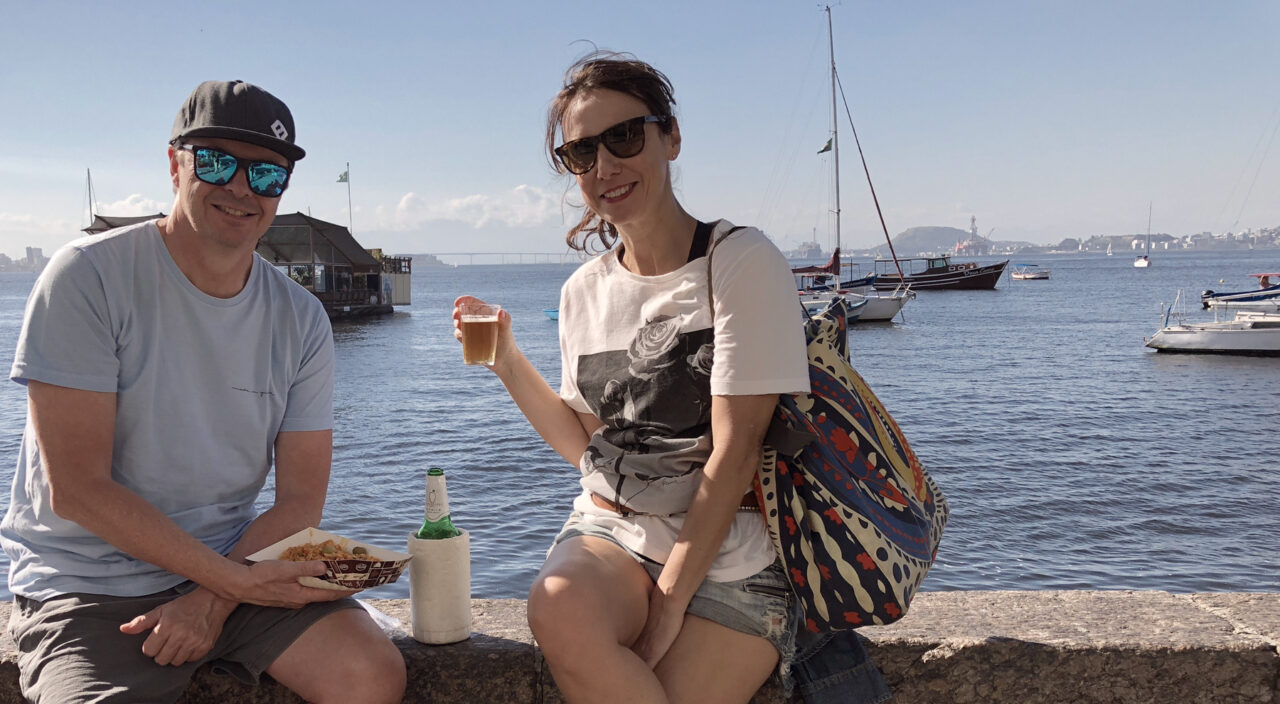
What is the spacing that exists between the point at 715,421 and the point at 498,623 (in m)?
0.90

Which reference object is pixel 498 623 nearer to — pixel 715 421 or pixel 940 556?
pixel 715 421

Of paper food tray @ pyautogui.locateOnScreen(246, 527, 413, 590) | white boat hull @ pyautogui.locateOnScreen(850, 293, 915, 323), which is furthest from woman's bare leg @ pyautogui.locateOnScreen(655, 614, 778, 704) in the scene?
white boat hull @ pyautogui.locateOnScreen(850, 293, 915, 323)

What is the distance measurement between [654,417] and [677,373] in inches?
5.1

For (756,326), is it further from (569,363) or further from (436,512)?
(436,512)

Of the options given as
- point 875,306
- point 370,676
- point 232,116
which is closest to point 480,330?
point 232,116

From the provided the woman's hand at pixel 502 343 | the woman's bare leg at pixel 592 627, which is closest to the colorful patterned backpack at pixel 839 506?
the woman's bare leg at pixel 592 627

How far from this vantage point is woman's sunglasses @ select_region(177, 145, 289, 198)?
2.39 meters

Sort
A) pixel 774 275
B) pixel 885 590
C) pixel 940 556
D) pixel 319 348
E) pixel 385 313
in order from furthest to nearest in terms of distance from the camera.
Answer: pixel 385 313 → pixel 940 556 → pixel 319 348 → pixel 774 275 → pixel 885 590

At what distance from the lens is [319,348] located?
2686 millimetres

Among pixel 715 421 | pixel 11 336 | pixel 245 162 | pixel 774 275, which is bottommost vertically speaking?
pixel 11 336

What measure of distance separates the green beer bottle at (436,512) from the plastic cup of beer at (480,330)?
42 centimetres

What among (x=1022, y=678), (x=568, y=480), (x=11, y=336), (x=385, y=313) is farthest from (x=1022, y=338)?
(x=11, y=336)

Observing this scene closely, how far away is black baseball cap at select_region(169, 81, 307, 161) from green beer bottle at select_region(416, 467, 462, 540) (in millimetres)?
904

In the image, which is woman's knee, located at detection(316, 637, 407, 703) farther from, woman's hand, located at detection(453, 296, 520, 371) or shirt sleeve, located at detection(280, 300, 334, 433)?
woman's hand, located at detection(453, 296, 520, 371)
